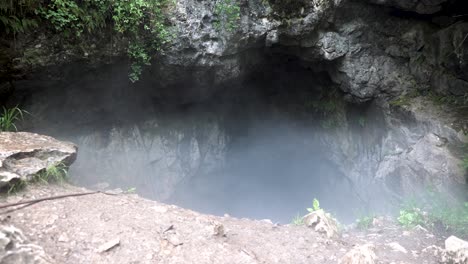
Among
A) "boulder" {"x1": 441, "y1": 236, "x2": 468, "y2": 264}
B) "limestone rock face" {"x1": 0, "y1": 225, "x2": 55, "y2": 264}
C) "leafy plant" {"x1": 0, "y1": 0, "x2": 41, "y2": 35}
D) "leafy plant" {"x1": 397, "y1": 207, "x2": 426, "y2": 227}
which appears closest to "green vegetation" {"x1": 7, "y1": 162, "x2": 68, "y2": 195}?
"limestone rock face" {"x1": 0, "y1": 225, "x2": 55, "y2": 264}

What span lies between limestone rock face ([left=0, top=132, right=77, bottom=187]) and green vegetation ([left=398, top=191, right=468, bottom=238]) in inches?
204

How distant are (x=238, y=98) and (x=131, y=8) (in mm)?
4251

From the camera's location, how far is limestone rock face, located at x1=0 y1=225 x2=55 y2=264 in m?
2.73

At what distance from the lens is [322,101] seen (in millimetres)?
8594

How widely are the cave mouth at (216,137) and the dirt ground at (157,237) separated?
2428mm

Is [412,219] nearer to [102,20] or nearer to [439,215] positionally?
[439,215]

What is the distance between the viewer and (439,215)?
5547 millimetres

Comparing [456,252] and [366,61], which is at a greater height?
[366,61]

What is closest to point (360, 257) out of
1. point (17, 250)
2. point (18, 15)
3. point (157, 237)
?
point (157, 237)

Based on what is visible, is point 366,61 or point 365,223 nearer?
point 365,223

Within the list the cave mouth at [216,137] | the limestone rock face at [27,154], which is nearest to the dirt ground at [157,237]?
the limestone rock face at [27,154]

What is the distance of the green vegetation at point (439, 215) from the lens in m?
5.27

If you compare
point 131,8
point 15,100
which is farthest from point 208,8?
point 15,100

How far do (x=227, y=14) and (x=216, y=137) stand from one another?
12.0 ft
